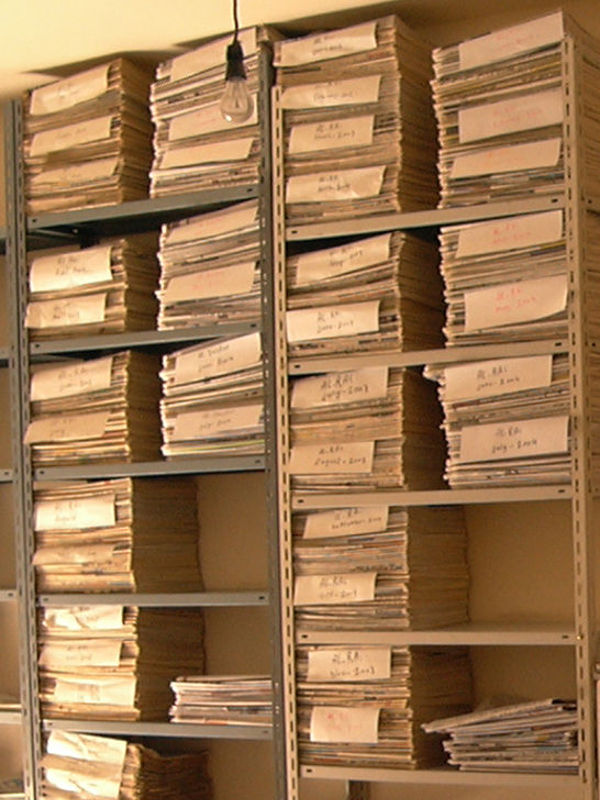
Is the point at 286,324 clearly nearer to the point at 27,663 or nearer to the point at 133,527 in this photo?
the point at 133,527

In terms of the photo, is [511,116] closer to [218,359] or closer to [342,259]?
[342,259]

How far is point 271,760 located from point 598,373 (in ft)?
4.79

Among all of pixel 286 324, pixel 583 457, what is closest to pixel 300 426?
pixel 286 324

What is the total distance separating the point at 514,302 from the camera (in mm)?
3527

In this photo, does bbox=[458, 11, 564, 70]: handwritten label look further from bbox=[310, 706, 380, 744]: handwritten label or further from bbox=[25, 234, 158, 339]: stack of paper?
bbox=[310, 706, 380, 744]: handwritten label

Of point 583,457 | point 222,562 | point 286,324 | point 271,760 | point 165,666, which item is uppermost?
point 286,324

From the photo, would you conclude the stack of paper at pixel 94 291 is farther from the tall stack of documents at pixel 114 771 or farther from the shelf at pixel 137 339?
the tall stack of documents at pixel 114 771

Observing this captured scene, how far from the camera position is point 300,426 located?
3.77 m

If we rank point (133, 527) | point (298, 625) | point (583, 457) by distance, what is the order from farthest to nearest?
1. point (133, 527)
2. point (298, 625)
3. point (583, 457)

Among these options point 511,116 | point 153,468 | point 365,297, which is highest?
point 511,116

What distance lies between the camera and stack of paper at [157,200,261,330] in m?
3.89

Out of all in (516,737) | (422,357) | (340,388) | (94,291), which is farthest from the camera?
(94,291)

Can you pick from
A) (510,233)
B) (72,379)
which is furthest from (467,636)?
(72,379)

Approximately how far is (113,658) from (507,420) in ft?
4.27
